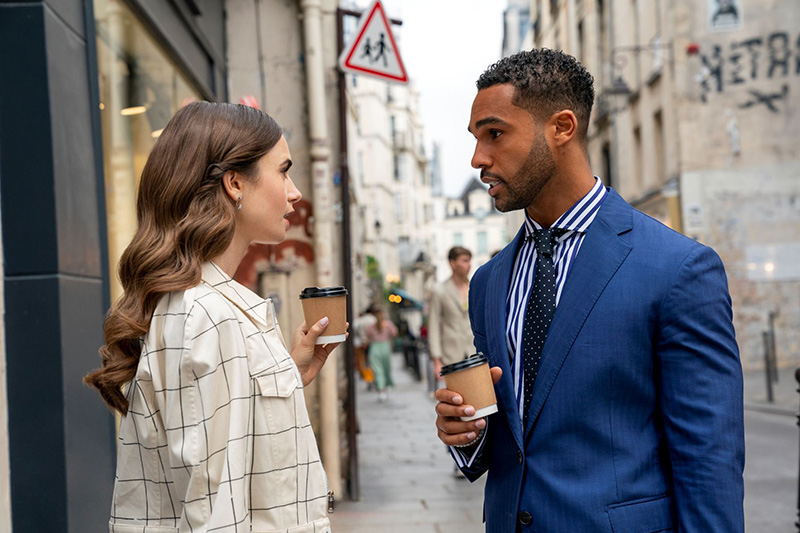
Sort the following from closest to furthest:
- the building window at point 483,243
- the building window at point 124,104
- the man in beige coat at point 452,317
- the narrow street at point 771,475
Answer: the building window at point 124,104 → the narrow street at point 771,475 → the man in beige coat at point 452,317 → the building window at point 483,243

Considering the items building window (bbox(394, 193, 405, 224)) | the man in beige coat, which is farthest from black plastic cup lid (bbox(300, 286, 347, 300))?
building window (bbox(394, 193, 405, 224))

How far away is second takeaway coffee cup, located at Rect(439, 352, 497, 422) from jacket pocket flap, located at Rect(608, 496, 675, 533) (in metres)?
0.36

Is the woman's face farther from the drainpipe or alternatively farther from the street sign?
the drainpipe

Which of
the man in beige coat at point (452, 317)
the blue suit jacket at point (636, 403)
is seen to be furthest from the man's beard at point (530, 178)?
the man in beige coat at point (452, 317)

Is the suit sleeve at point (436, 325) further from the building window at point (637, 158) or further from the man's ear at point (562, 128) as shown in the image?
the building window at point (637, 158)

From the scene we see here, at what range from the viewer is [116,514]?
1.90 meters

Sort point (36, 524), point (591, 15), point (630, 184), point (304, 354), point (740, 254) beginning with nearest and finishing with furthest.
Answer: point (304, 354) < point (36, 524) < point (740, 254) < point (630, 184) < point (591, 15)

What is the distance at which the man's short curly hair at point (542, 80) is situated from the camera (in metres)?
2.11

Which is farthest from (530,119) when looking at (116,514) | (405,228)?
(405,228)

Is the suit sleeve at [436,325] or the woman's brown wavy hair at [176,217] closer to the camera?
the woman's brown wavy hair at [176,217]

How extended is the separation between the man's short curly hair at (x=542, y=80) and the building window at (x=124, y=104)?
7.10 ft

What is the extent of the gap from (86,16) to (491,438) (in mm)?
2422

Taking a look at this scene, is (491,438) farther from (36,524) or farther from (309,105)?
(309,105)

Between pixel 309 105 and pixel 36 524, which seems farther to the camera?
pixel 309 105
